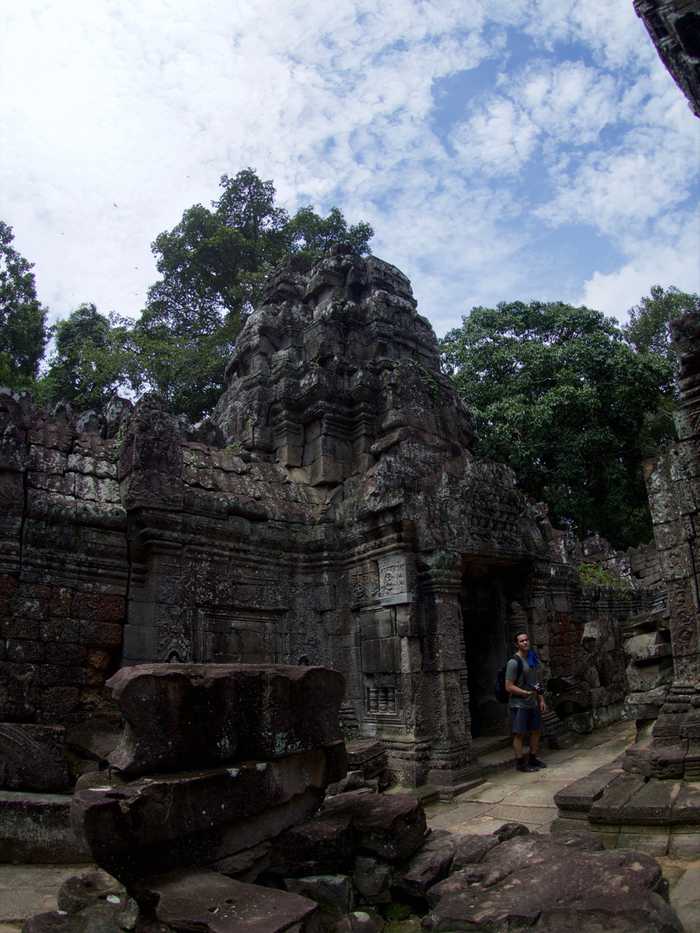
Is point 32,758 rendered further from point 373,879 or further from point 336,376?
point 336,376

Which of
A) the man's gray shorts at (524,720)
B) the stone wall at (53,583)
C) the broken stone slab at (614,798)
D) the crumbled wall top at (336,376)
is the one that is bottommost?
the broken stone slab at (614,798)

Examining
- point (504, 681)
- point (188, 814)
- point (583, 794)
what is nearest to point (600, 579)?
point (504, 681)

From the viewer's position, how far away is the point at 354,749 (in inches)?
275

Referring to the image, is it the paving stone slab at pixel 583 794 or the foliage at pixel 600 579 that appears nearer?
the paving stone slab at pixel 583 794

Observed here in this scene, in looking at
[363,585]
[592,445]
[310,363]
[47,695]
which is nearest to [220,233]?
[592,445]

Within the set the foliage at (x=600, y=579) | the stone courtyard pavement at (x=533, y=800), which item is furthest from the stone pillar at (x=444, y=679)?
the foliage at (x=600, y=579)

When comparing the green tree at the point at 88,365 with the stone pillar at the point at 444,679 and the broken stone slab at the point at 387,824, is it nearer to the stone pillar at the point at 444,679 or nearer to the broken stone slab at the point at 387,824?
the stone pillar at the point at 444,679

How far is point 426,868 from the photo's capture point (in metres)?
4.08

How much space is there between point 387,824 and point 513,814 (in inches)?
82.1

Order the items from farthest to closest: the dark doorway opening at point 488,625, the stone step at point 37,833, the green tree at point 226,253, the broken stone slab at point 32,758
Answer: the green tree at point 226,253, the dark doorway opening at point 488,625, the broken stone slab at point 32,758, the stone step at point 37,833

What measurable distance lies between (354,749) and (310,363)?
5.34 m

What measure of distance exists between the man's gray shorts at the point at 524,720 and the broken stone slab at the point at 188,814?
4.01m

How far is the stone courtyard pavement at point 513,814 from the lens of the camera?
139 inches

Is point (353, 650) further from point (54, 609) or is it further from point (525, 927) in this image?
point (525, 927)
